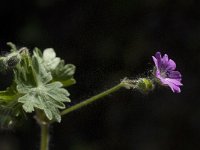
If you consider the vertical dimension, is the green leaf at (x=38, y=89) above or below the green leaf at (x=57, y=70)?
below

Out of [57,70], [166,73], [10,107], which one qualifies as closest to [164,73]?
[166,73]

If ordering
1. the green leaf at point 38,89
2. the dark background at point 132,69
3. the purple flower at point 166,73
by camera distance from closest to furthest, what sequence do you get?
the green leaf at point 38,89, the purple flower at point 166,73, the dark background at point 132,69

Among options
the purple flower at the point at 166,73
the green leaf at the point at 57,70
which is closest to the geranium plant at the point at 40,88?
the purple flower at the point at 166,73

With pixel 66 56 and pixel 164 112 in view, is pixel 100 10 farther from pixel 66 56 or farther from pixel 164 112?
pixel 164 112

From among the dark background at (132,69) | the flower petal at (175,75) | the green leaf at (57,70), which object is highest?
the dark background at (132,69)

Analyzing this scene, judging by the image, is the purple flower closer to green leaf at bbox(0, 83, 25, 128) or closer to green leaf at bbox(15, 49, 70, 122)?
green leaf at bbox(15, 49, 70, 122)

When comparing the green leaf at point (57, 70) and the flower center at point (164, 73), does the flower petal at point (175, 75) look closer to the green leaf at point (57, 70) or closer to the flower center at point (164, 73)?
the flower center at point (164, 73)

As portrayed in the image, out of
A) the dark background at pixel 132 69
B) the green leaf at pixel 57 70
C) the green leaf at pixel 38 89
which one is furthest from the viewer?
the dark background at pixel 132 69

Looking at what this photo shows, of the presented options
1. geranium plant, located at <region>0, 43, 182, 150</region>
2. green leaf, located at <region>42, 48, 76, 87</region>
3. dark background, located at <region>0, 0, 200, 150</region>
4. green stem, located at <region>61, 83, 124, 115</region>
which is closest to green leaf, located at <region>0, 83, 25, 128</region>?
geranium plant, located at <region>0, 43, 182, 150</region>
